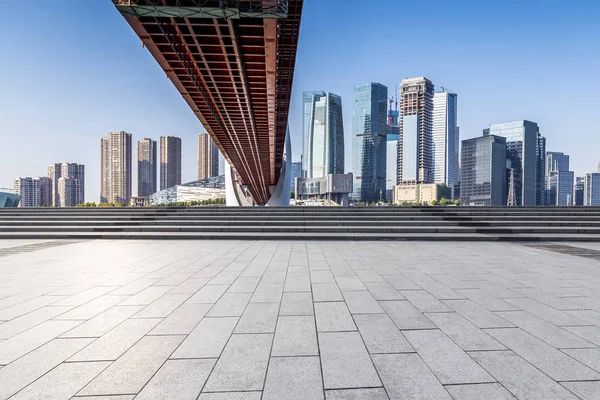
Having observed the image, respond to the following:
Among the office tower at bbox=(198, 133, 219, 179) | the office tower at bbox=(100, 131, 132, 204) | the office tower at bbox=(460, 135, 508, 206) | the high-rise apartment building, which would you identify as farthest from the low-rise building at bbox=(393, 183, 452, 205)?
the high-rise apartment building

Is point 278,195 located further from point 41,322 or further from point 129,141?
point 129,141

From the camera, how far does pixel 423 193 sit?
148875 mm

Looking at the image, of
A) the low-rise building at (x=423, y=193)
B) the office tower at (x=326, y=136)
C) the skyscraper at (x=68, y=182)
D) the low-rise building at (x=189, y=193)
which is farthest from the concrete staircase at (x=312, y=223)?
the office tower at (x=326, y=136)

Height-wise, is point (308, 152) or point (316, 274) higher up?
point (308, 152)

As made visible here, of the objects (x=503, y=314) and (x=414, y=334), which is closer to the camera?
(x=414, y=334)

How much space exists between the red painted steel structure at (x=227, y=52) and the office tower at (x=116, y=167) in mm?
79783

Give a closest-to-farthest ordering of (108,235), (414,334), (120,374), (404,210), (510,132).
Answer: (120,374)
(414,334)
(108,235)
(404,210)
(510,132)

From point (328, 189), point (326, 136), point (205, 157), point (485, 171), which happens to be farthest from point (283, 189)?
point (485, 171)

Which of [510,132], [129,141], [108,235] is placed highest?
[510,132]

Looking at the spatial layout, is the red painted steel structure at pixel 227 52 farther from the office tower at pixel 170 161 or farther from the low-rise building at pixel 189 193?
the office tower at pixel 170 161

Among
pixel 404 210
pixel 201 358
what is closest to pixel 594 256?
pixel 404 210

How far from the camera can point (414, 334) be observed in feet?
12.6

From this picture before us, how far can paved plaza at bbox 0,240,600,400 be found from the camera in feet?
9.18

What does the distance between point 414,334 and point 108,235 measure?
1378 cm
